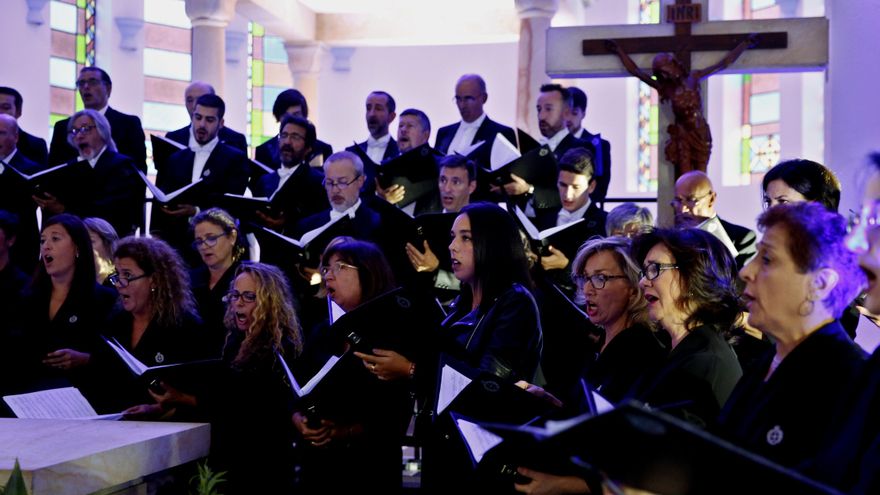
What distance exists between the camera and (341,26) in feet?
52.1

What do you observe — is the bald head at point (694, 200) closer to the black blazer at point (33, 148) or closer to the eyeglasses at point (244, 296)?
the eyeglasses at point (244, 296)

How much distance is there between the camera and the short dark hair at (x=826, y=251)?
273cm

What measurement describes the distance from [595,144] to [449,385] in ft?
11.7

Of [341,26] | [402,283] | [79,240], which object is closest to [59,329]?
[79,240]

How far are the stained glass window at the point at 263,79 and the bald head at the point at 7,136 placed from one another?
1011 cm

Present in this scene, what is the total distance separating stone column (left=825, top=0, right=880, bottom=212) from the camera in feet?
21.6

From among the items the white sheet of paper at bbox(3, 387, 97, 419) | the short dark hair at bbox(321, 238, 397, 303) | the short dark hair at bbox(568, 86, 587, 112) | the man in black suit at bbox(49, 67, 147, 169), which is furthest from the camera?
the man in black suit at bbox(49, 67, 147, 169)

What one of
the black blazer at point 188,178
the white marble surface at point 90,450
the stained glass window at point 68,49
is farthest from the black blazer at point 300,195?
the stained glass window at point 68,49

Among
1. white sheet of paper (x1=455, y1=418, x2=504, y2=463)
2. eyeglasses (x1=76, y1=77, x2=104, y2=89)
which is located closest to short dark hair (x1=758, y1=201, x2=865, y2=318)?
white sheet of paper (x1=455, y1=418, x2=504, y2=463)

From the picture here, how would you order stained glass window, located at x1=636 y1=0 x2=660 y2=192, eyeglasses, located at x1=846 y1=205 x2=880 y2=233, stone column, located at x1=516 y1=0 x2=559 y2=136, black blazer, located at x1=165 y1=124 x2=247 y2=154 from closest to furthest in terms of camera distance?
1. eyeglasses, located at x1=846 y1=205 x2=880 y2=233
2. black blazer, located at x1=165 y1=124 x2=247 y2=154
3. stone column, located at x1=516 y1=0 x2=559 y2=136
4. stained glass window, located at x1=636 y1=0 x2=660 y2=192

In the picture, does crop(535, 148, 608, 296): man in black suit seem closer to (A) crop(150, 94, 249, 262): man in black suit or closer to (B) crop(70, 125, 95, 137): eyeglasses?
(A) crop(150, 94, 249, 262): man in black suit

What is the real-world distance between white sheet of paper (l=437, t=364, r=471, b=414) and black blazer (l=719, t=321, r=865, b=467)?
1193 millimetres

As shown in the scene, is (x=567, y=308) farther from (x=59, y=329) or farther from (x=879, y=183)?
(x=59, y=329)

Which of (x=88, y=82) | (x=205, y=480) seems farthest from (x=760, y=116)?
(x=205, y=480)
